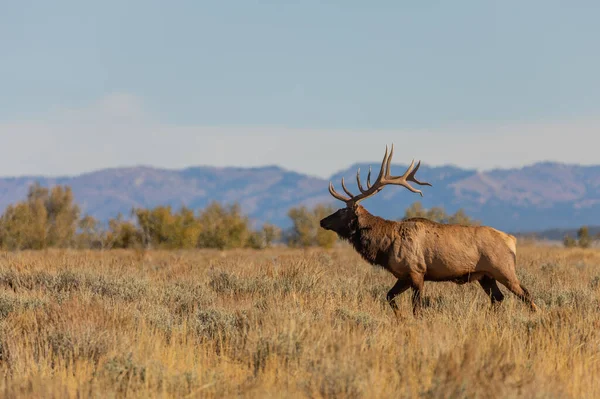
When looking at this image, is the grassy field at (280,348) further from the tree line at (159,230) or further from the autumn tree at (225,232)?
the autumn tree at (225,232)

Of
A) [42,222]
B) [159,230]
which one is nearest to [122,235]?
[159,230]

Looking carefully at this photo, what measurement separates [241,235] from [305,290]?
123ft

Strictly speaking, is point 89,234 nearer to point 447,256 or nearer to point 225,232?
Answer: point 225,232

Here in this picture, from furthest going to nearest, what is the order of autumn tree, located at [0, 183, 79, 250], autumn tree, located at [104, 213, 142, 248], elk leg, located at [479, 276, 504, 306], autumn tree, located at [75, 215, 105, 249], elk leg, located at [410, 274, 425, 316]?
autumn tree, located at [75, 215, 105, 249]
autumn tree, located at [104, 213, 142, 248]
autumn tree, located at [0, 183, 79, 250]
elk leg, located at [479, 276, 504, 306]
elk leg, located at [410, 274, 425, 316]

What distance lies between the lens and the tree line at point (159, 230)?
44094 mm

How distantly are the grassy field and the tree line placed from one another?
2790 cm

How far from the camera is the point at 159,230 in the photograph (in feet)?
147

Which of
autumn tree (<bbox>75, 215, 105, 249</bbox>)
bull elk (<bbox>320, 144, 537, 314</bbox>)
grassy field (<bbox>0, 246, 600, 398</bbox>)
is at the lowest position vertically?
autumn tree (<bbox>75, 215, 105, 249</bbox>)

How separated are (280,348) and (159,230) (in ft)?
129

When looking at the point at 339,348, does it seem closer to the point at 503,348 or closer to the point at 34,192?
the point at 503,348

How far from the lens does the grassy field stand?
18.1ft

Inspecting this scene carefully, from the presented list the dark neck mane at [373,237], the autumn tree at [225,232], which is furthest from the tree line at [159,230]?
the dark neck mane at [373,237]

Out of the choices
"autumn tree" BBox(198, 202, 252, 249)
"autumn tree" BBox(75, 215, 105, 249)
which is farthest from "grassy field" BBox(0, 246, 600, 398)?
"autumn tree" BBox(198, 202, 252, 249)

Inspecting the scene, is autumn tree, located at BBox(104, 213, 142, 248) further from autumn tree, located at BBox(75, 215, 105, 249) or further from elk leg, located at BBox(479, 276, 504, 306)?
elk leg, located at BBox(479, 276, 504, 306)
